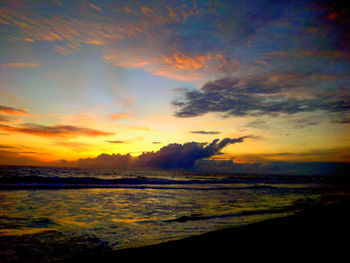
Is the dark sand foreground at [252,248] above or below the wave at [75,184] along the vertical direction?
above

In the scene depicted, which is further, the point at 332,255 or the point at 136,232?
the point at 136,232

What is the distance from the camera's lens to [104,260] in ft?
12.5

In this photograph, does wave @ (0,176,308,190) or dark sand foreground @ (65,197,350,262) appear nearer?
dark sand foreground @ (65,197,350,262)

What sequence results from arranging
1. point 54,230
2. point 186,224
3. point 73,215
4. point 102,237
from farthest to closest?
point 73,215 < point 186,224 < point 54,230 < point 102,237

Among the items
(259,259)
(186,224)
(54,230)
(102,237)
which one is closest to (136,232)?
(102,237)

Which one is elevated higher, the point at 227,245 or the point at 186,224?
the point at 227,245

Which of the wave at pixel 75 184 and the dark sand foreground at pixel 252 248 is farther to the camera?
the wave at pixel 75 184

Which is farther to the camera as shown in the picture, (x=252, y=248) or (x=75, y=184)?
(x=75, y=184)

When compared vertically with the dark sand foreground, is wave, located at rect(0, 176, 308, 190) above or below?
below

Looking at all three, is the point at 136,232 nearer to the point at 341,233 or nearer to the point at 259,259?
the point at 259,259

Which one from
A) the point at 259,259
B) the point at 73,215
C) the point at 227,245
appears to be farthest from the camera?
the point at 73,215

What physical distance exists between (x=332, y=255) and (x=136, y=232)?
5125 millimetres

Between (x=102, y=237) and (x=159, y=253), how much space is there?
2.67m

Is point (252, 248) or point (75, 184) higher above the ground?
point (252, 248)
